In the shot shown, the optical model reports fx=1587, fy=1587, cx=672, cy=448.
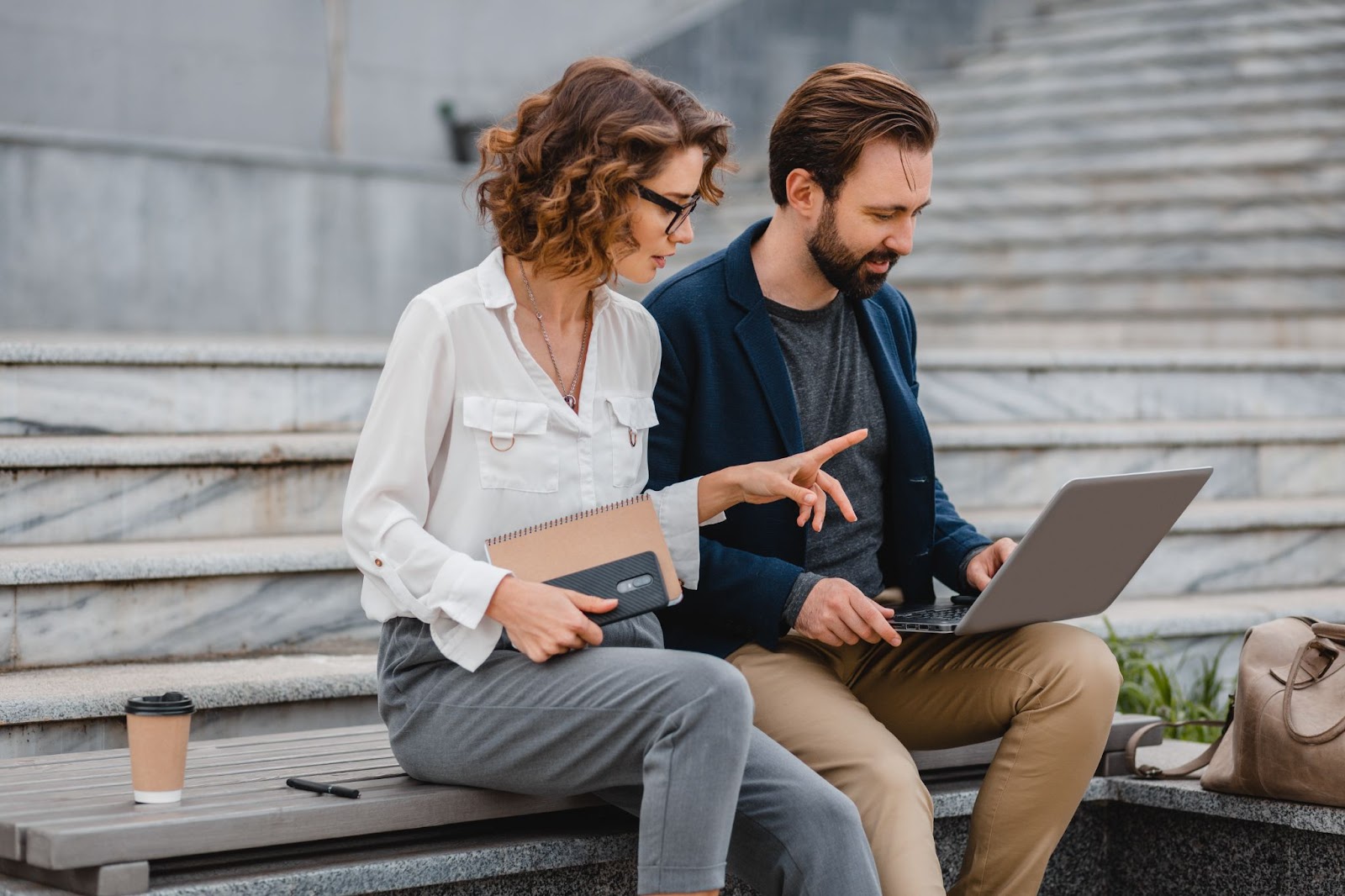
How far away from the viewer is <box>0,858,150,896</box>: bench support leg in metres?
1.88

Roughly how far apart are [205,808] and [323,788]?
168mm

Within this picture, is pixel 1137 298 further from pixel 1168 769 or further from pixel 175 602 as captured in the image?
pixel 175 602

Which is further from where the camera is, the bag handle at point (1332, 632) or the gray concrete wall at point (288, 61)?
the gray concrete wall at point (288, 61)

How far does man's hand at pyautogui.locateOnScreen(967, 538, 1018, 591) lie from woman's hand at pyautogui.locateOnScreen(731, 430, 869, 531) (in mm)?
397

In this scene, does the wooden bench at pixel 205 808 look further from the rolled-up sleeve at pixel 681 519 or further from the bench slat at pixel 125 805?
the rolled-up sleeve at pixel 681 519

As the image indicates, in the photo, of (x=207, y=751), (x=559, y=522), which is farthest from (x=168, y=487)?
(x=559, y=522)

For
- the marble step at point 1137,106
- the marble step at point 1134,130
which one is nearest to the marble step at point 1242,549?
Result: the marble step at point 1134,130

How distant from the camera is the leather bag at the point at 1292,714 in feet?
8.32

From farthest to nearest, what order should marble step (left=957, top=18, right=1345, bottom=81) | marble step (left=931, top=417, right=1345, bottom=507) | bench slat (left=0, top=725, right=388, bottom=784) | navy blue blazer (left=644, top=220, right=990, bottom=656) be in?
marble step (left=957, top=18, right=1345, bottom=81) → marble step (left=931, top=417, right=1345, bottom=507) → navy blue blazer (left=644, top=220, right=990, bottom=656) → bench slat (left=0, top=725, right=388, bottom=784)

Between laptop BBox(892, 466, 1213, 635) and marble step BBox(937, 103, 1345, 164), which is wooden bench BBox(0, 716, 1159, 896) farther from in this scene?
marble step BBox(937, 103, 1345, 164)

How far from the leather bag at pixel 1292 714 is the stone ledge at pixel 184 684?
4.83 ft

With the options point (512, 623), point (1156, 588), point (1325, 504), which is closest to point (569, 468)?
point (512, 623)

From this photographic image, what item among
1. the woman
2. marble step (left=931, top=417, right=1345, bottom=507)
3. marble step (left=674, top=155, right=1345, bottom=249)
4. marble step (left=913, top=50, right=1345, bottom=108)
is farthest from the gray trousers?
marble step (left=913, top=50, right=1345, bottom=108)

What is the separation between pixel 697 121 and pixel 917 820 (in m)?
1.03
